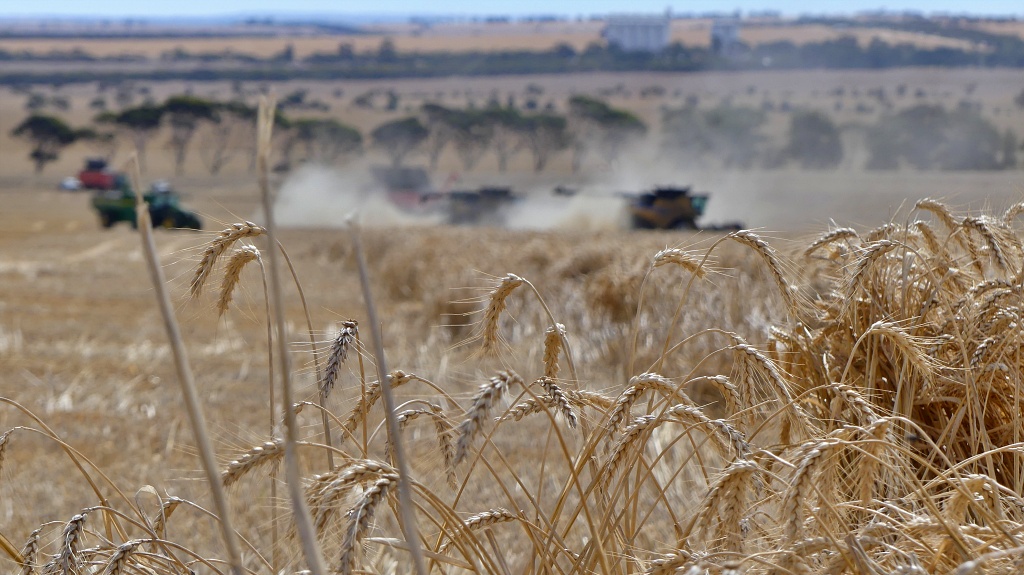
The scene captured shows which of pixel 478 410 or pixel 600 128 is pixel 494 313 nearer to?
pixel 478 410

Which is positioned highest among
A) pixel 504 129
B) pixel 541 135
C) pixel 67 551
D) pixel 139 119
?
pixel 67 551

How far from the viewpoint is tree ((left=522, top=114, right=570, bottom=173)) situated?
6184 centimetres

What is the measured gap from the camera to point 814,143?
181 feet

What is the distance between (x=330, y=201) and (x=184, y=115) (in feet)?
82.5

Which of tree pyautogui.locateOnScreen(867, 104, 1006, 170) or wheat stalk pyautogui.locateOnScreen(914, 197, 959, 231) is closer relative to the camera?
wheat stalk pyautogui.locateOnScreen(914, 197, 959, 231)

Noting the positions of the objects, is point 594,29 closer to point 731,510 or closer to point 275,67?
point 275,67

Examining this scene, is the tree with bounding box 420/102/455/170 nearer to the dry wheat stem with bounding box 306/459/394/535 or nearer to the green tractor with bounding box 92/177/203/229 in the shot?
the green tractor with bounding box 92/177/203/229

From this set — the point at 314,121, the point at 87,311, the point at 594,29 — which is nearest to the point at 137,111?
the point at 314,121

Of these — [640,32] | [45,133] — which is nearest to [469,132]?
[45,133]

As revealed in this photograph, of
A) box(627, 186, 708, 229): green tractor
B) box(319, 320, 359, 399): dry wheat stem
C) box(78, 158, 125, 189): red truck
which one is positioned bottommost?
box(78, 158, 125, 189): red truck

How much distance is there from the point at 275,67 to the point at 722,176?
82.3 meters

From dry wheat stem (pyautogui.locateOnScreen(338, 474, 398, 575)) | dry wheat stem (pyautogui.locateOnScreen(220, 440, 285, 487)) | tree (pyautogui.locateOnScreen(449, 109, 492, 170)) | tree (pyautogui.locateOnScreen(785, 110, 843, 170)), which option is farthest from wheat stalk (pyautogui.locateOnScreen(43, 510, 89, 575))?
tree (pyautogui.locateOnScreen(449, 109, 492, 170))

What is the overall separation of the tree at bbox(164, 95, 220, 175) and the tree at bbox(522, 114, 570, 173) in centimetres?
1891

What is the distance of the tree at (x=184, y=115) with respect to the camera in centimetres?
5812
